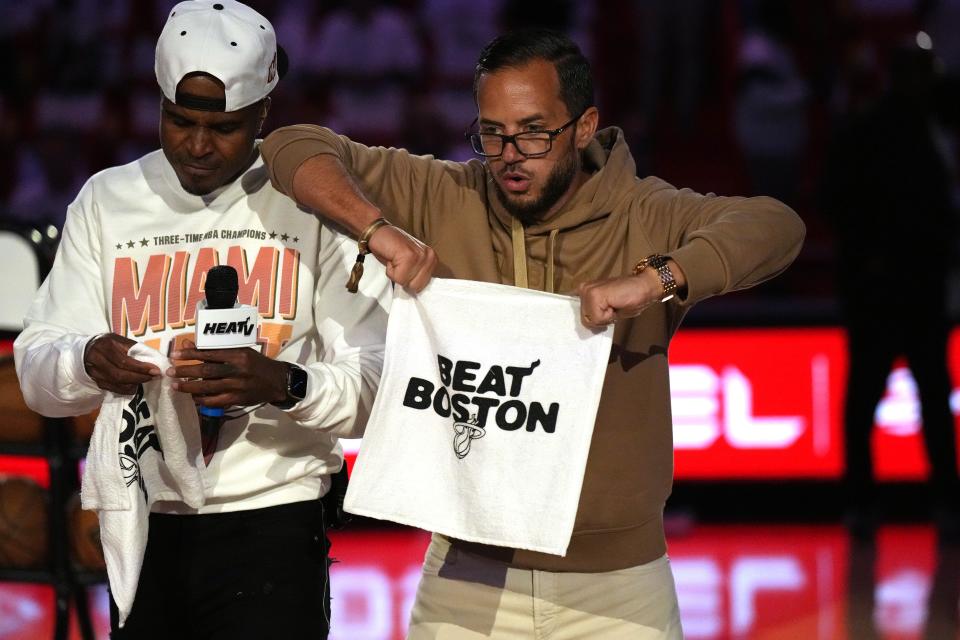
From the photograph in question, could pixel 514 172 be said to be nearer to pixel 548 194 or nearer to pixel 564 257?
pixel 548 194

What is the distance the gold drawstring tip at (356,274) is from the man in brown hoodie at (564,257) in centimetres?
3

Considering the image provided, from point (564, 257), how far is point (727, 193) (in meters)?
6.03

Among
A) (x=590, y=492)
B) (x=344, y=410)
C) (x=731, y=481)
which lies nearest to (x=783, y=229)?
(x=590, y=492)

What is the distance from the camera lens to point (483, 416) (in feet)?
8.78

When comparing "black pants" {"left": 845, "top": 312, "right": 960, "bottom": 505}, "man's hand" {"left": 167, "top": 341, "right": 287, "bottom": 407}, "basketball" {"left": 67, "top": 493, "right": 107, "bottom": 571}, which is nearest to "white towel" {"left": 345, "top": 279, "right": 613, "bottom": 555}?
"man's hand" {"left": 167, "top": 341, "right": 287, "bottom": 407}

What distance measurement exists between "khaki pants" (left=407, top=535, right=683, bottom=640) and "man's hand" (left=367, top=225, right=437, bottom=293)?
0.58 meters

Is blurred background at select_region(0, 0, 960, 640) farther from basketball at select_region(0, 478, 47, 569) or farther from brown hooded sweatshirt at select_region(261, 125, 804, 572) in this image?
brown hooded sweatshirt at select_region(261, 125, 804, 572)

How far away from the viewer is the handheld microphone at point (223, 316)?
2424 mm

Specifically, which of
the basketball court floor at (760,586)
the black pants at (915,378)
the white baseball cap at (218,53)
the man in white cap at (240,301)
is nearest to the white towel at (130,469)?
the man in white cap at (240,301)

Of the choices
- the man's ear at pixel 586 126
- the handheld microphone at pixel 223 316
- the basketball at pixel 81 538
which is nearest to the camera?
the handheld microphone at pixel 223 316

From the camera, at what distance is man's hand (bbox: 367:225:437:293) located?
→ 2.60 meters

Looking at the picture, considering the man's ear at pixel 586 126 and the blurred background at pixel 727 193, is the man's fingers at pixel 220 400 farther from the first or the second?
the blurred background at pixel 727 193

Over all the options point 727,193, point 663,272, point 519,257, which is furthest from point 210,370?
point 727,193

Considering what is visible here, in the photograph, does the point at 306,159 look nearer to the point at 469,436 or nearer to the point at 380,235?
the point at 380,235
